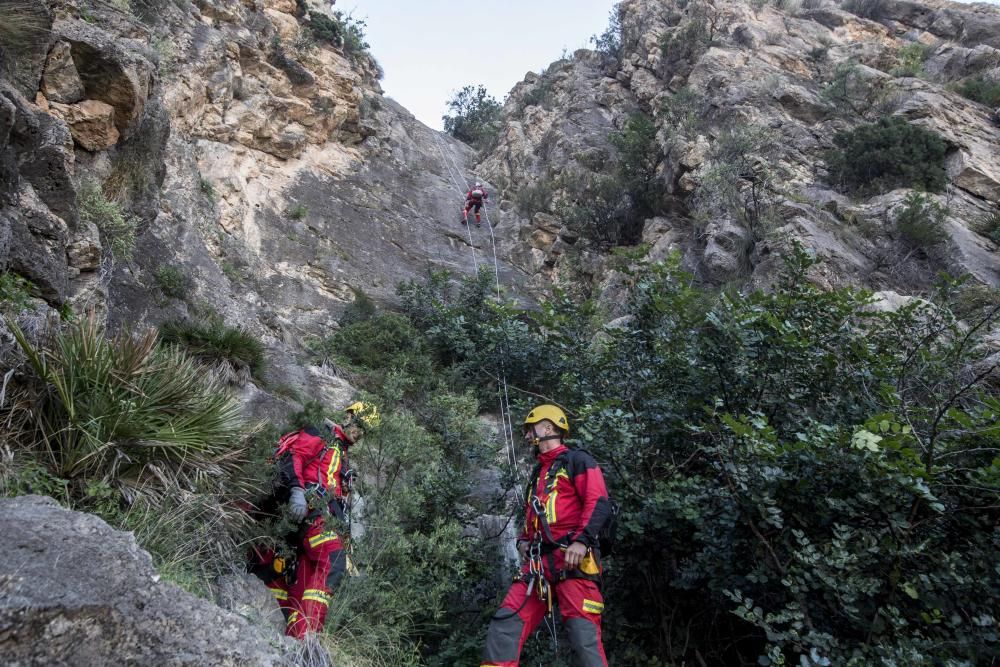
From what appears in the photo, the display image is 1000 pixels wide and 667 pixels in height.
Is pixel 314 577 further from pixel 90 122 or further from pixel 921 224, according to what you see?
pixel 921 224

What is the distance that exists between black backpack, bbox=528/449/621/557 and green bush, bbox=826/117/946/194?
13.0 metres

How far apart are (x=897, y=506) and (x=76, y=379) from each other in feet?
17.4

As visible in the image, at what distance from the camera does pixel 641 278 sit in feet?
20.9

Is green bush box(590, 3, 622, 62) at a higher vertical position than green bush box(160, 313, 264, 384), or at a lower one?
higher

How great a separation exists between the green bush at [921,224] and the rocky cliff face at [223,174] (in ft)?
28.8

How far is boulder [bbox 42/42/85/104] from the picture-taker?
708cm

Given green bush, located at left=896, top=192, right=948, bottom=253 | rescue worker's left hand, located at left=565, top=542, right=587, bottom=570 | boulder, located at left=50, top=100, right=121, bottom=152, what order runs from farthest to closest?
green bush, located at left=896, top=192, right=948, bottom=253 → boulder, located at left=50, top=100, right=121, bottom=152 → rescue worker's left hand, located at left=565, top=542, right=587, bottom=570

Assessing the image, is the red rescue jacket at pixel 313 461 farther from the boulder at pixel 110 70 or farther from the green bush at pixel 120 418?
the boulder at pixel 110 70

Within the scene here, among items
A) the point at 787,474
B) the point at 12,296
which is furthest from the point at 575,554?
the point at 12,296

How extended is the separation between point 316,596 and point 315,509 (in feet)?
2.30

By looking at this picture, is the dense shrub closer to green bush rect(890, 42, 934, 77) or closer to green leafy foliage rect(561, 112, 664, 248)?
green leafy foliage rect(561, 112, 664, 248)

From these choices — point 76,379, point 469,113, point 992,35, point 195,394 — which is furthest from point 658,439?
point 469,113

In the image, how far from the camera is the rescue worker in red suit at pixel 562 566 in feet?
13.5

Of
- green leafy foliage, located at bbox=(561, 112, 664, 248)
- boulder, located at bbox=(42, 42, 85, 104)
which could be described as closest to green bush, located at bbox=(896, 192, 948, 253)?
green leafy foliage, located at bbox=(561, 112, 664, 248)
